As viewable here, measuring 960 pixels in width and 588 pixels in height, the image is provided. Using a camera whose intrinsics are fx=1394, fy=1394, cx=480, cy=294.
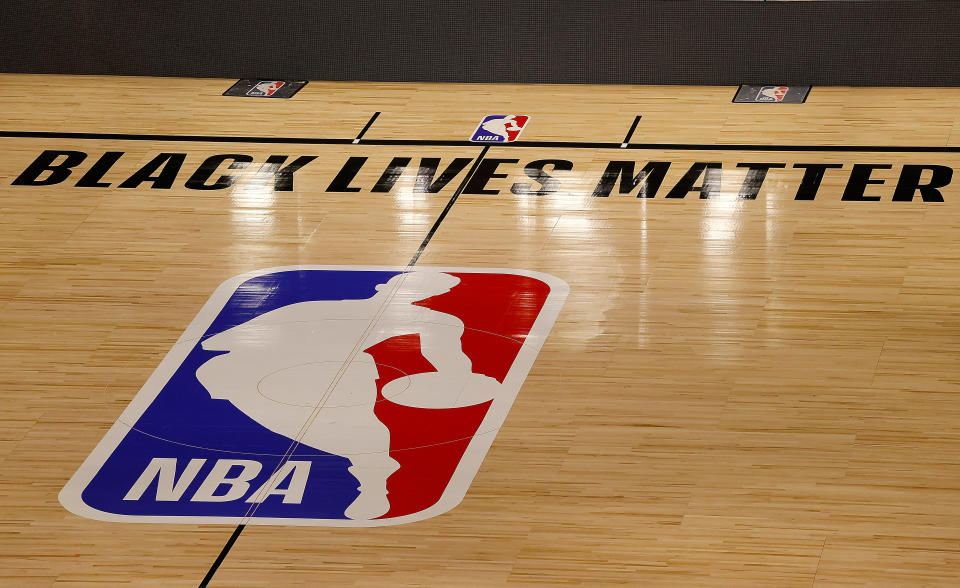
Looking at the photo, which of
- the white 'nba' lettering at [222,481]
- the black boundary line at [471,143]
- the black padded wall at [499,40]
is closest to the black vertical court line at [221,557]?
the white 'nba' lettering at [222,481]

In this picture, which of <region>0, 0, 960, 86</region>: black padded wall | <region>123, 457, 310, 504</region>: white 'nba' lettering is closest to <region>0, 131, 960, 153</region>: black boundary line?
<region>0, 0, 960, 86</region>: black padded wall

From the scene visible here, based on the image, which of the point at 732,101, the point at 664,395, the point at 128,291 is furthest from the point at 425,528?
the point at 732,101

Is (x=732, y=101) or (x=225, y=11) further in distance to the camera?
(x=225, y=11)

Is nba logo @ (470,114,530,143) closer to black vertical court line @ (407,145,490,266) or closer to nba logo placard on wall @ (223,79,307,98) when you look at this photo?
black vertical court line @ (407,145,490,266)

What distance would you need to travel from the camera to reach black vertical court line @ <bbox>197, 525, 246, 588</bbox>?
125 inches

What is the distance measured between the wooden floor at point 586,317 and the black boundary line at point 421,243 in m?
0.02

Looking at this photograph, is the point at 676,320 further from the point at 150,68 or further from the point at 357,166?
the point at 150,68

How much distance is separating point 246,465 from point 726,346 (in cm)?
144

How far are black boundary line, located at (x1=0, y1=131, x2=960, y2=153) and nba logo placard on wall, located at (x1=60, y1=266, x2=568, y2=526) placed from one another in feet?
3.64

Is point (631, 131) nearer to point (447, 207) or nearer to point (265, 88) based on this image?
point (447, 207)

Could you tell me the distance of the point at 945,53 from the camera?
5.84m

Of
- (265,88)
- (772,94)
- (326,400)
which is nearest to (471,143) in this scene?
(265,88)

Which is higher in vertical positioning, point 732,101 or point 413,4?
point 413,4

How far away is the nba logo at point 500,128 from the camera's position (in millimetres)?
5633
